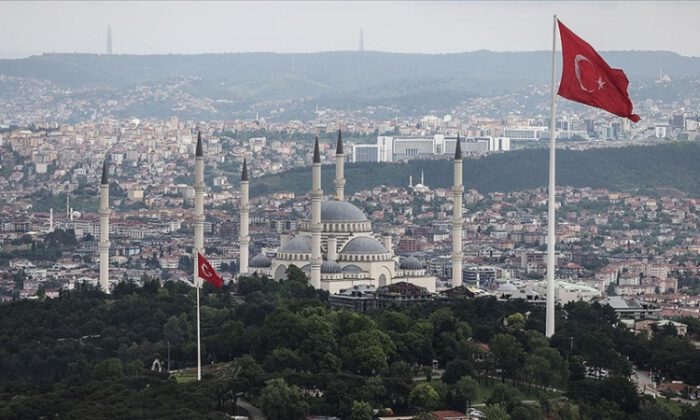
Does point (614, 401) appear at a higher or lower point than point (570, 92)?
lower

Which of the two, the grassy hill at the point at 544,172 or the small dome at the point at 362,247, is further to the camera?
the grassy hill at the point at 544,172

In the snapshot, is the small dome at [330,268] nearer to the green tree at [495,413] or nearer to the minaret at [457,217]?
the minaret at [457,217]

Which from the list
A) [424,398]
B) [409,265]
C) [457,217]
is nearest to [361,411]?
[424,398]

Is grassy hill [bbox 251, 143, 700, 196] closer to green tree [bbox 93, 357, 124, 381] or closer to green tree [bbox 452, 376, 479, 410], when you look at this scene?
green tree [bbox 93, 357, 124, 381]

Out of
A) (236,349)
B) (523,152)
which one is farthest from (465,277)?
(523,152)

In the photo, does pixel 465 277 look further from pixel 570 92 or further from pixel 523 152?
pixel 523 152

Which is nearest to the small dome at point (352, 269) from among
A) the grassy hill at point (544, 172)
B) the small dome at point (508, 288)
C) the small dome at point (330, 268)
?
the small dome at point (330, 268)

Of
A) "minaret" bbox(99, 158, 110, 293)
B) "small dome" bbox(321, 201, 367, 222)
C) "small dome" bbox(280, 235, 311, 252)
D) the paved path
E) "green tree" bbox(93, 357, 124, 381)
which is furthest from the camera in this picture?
"minaret" bbox(99, 158, 110, 293)

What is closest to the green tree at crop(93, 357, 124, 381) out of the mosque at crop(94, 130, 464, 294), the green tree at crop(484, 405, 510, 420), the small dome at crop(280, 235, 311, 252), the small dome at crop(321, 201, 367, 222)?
the green tree at crop(484, 405, 510, 420)
